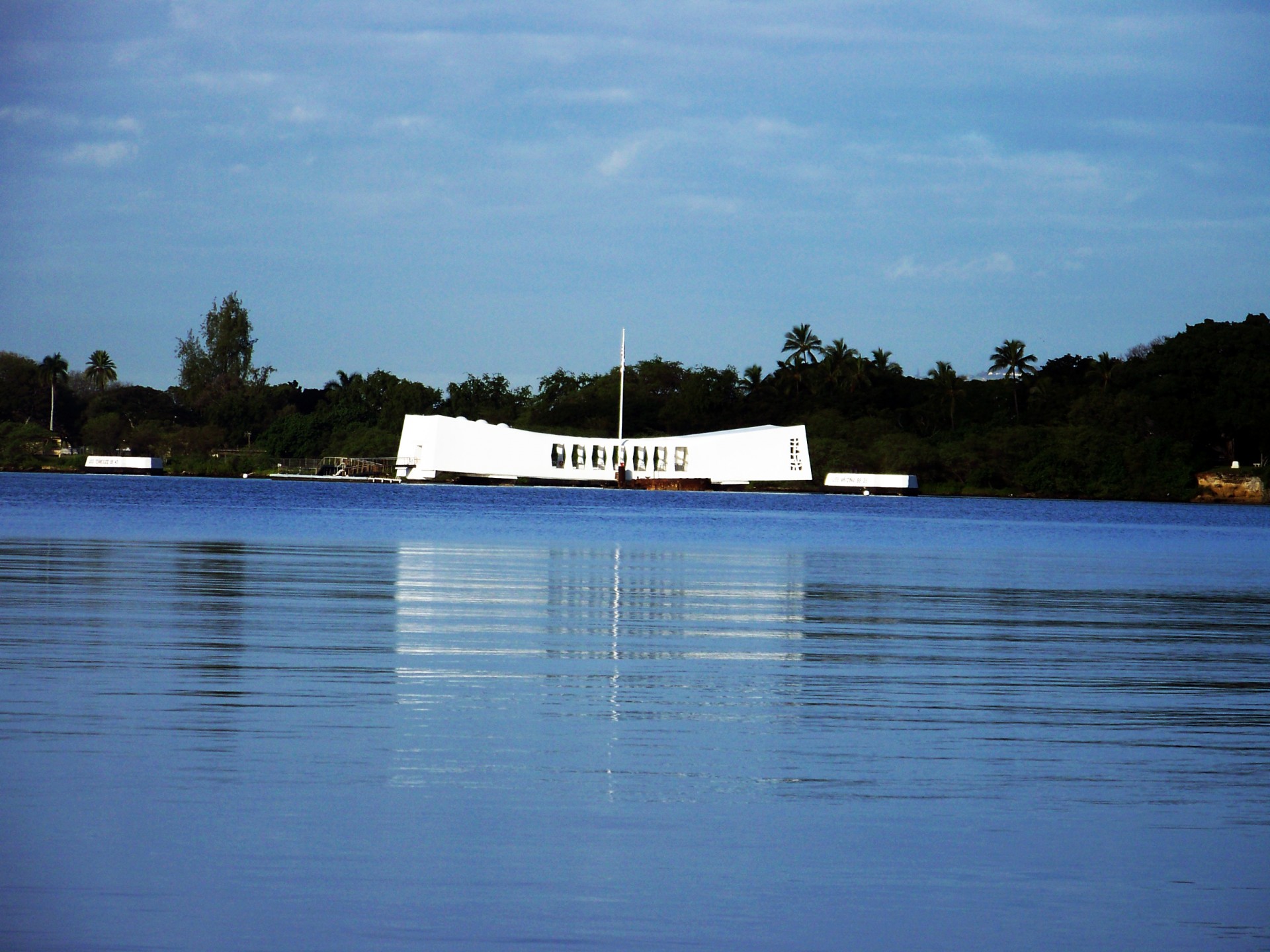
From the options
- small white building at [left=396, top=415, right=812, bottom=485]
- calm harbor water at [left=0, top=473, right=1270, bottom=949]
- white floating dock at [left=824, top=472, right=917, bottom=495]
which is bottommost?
calm harbor water at [left=0, top=473, right=1270, bottom=949]

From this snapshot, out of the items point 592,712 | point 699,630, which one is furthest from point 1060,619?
point 592,712

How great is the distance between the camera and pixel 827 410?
98625 millimetres

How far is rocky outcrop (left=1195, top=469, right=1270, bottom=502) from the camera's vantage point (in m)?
79.0

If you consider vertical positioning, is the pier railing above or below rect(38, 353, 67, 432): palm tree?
below

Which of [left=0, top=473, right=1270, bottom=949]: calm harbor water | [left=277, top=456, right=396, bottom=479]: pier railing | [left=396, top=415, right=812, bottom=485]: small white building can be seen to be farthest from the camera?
[left=277, top=456, right=396, bottom=479]: pier railing

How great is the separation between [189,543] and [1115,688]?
1706 cm

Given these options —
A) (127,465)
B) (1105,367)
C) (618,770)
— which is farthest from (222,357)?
(618,770)

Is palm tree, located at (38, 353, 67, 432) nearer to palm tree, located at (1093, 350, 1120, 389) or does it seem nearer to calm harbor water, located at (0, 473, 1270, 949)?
palm tree, located at (1093, 350, 1120, 389)

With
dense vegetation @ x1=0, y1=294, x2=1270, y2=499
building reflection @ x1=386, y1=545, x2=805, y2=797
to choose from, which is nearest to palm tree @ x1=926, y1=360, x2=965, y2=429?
dense vegetation @ x1=0, y1=294, x2=1270, y2=499

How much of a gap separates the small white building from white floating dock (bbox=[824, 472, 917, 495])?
12.2 ft

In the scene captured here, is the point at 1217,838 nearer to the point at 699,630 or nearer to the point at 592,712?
the point at 592,712

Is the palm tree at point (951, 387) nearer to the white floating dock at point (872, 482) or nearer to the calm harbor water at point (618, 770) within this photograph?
the white floating dock at point (872, 482)

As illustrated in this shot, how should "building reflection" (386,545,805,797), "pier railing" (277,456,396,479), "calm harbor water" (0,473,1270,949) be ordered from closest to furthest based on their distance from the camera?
"calm harbor water" (0,473,1270,949), "building reflection" (386,545,805,797), "pier railing" (277,456,396,479)

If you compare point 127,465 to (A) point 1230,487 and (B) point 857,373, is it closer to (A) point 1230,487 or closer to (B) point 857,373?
(B) point 857,373
